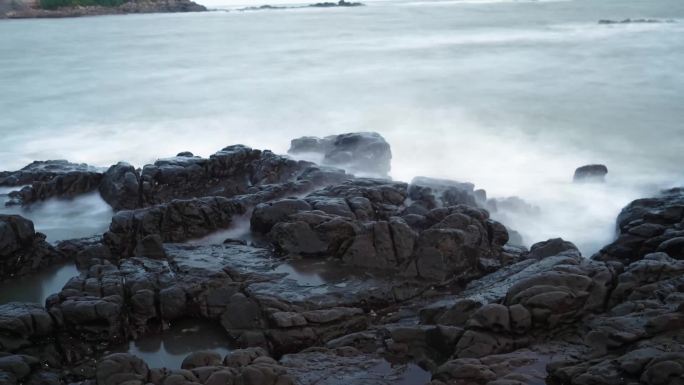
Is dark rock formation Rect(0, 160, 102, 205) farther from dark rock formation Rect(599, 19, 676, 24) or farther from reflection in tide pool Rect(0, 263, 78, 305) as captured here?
dark rock formation Rect(599, 19, 676, 24)

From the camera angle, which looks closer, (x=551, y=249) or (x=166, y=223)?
(x=551, y=249)

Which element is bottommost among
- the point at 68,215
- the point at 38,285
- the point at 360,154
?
the point at 38,285

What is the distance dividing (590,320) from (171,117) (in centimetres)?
1651

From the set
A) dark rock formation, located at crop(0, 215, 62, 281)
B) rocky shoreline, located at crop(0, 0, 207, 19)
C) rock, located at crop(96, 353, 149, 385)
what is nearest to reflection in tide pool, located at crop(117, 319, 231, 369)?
rock, located at crop(96, 353, 149, 385)

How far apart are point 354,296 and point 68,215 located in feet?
20.8

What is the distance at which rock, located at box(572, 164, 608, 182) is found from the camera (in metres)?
13.6

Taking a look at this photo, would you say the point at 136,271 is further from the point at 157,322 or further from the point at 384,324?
the point at 384,324

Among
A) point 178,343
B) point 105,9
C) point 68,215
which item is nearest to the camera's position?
point 178,343

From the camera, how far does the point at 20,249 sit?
28.9ft

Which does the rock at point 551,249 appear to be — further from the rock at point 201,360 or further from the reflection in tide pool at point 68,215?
the reflection in tide pool at point 68,215

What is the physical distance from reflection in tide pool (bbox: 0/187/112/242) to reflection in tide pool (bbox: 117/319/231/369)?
382cm

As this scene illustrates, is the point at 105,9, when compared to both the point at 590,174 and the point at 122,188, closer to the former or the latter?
the point at 122,188

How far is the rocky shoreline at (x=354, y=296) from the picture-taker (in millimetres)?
5969

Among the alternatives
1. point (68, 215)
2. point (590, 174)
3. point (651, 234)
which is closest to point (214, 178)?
point (68, 215)
